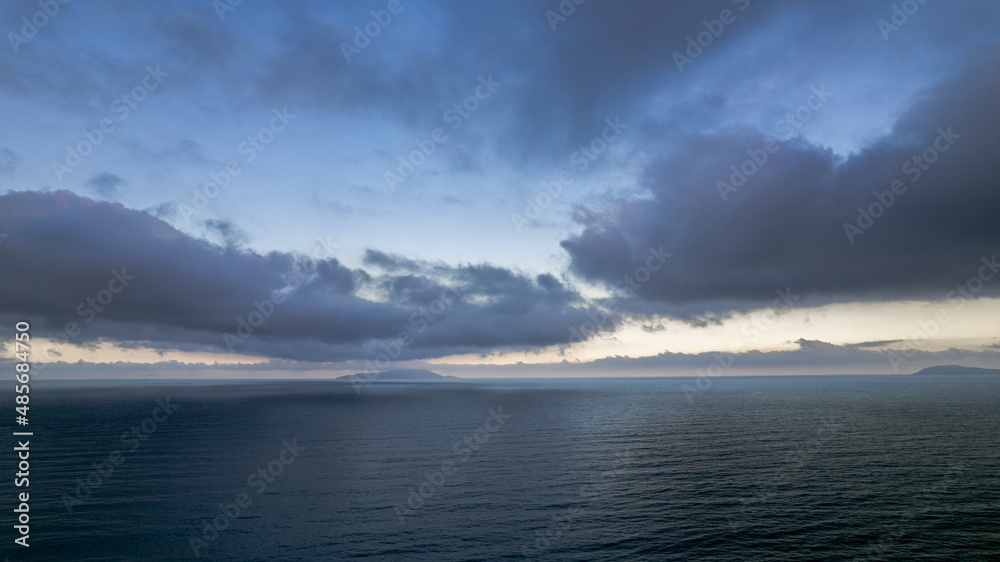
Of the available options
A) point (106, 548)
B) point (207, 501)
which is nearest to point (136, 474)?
point (207, 501)

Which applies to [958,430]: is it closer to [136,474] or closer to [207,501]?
[207,501]

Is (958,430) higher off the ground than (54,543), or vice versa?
(54,543)

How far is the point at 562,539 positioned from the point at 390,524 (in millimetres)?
18535

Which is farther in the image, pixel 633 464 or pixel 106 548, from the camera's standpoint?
pixel 633 464

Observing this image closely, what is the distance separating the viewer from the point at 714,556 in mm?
41469

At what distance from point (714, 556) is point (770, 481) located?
96.3ft

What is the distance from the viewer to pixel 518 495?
6009cm

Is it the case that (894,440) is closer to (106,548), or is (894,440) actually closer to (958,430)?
(958,430)

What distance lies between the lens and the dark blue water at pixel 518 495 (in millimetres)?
44188

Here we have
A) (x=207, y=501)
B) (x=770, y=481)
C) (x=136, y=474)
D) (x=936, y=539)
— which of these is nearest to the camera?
(x=936, y=539)

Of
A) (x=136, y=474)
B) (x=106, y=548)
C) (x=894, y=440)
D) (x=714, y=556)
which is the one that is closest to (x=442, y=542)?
(x=714, y=556)

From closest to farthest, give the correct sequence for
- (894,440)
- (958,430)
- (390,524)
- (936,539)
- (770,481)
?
(936,539), (390,524), (770,481), (894,440), (958,430)

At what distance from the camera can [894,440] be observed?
9481cm

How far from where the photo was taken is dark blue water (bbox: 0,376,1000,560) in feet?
145
